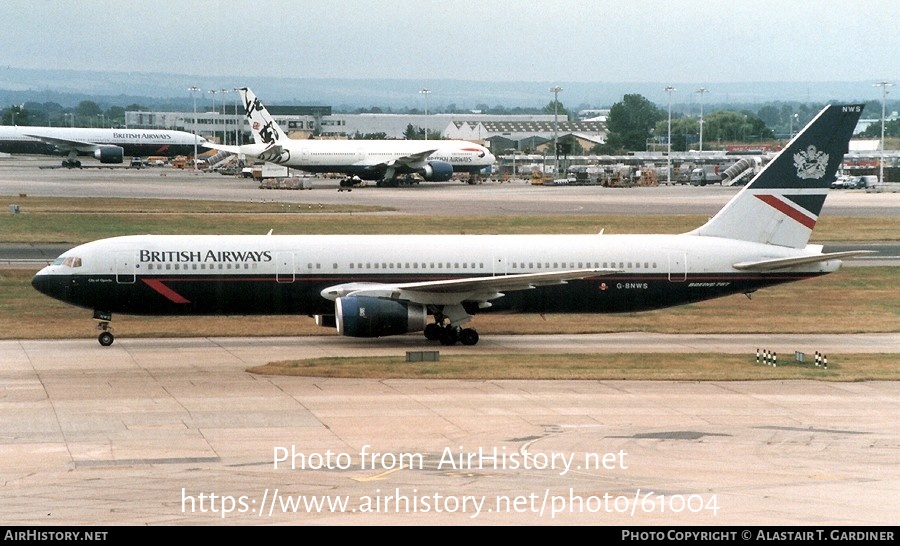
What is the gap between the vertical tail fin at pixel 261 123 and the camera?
12925 centimetres

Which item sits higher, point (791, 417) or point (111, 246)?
point (111, 246)

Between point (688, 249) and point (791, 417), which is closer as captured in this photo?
point (791, 417)

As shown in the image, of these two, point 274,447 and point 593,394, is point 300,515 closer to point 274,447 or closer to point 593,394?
point 274,447

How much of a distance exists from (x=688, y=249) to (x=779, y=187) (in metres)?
4.30

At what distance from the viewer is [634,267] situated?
43250 millimetres

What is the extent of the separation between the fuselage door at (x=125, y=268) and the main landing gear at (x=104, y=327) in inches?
59.6

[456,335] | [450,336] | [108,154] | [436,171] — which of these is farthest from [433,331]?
[108,154]

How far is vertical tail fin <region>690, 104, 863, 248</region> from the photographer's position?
44.5m

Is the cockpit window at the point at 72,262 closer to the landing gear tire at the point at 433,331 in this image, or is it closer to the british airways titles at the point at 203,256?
the british airways titles at the point at 203,256

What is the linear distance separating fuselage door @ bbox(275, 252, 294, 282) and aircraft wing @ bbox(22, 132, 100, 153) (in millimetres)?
131787

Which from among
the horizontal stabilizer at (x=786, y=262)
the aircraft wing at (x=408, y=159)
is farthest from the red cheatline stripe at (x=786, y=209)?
the aircraft wing at (x=408, y=159)

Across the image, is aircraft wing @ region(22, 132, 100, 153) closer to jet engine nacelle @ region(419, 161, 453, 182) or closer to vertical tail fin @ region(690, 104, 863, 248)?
jet engine nacelle @ region(419, 161, 453, 182)
